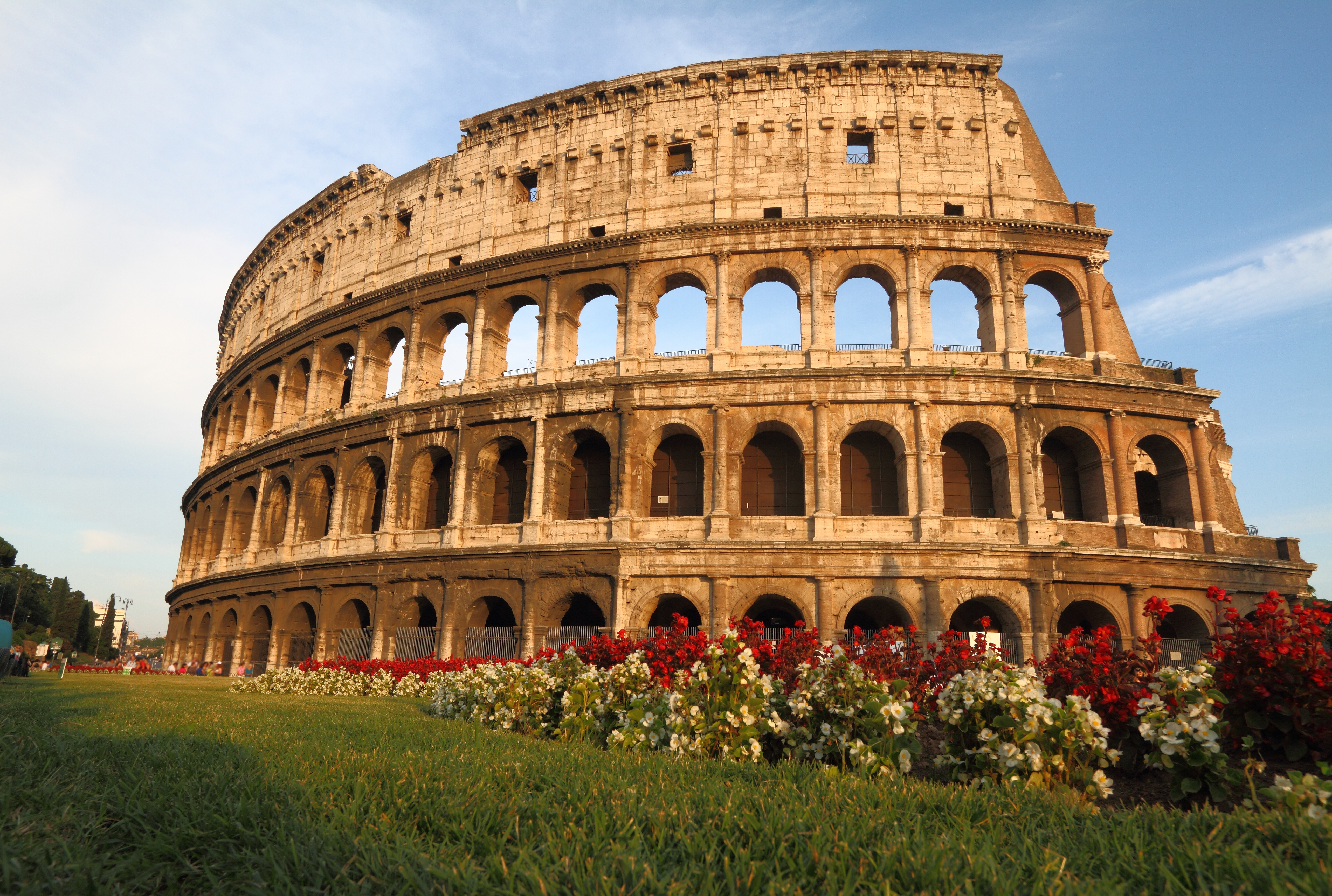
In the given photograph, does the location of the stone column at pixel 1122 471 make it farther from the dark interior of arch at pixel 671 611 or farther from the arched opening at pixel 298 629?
the arched opening at pixel 298 629

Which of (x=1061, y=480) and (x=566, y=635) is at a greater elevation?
(x=1061, y=480)

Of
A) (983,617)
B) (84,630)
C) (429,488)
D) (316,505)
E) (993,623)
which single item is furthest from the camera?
(84,630)

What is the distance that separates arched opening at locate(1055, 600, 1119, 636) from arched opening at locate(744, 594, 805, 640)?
665 centimetres

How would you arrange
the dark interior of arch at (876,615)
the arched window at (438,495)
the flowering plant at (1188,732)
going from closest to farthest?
1. the flowering plant at (1188,732)
2. the dark interior of arch at (876,615)
3. the arched window at (438,495)

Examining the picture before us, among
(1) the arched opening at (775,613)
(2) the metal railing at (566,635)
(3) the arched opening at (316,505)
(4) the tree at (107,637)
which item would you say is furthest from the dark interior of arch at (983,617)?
(4) the tree at (107,637)

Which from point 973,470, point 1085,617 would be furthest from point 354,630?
point 1085,617

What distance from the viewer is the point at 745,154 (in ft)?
75.3

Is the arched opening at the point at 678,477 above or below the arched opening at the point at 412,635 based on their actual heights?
above

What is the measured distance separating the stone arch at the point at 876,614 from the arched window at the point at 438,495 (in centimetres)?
1315

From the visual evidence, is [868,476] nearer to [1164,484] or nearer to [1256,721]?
[1164,484]

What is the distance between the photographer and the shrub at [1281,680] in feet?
16.4

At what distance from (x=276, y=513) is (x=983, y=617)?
25321 millimetres

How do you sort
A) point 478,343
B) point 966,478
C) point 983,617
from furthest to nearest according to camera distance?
point 478,343 → point 966,478 → point 983,617

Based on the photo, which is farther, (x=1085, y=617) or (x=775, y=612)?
(x=775, y=612)
